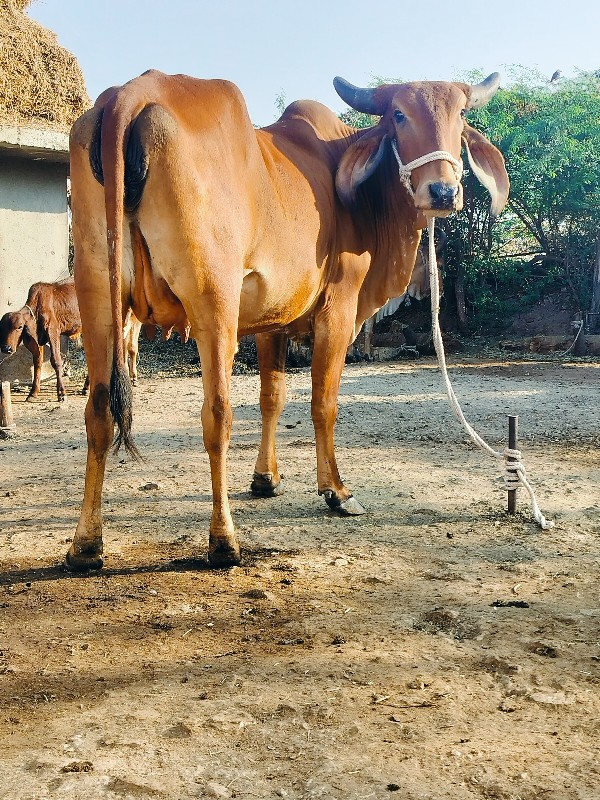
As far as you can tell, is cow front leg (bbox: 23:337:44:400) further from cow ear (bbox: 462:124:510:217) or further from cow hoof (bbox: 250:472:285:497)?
cow ear (bbox: 462:124:510:217)

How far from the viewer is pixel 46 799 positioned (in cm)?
240

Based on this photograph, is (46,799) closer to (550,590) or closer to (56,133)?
→ (550,590)

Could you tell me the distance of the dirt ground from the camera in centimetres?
259

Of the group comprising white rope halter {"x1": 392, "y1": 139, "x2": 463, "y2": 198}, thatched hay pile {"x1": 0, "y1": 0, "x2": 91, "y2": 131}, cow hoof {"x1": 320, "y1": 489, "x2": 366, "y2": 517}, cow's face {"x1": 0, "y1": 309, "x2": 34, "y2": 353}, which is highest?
thatched hay pile {"x1": 0, "y1": 0, "x2": 91, "y2": 131}

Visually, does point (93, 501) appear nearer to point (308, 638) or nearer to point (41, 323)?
point (308, 638)

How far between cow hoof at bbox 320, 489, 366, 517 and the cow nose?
188cm

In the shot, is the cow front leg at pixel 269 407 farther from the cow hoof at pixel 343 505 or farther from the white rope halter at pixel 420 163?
the white rope halter at pixel 420 163

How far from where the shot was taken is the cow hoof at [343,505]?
18.1ft

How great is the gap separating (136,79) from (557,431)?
5.46 m

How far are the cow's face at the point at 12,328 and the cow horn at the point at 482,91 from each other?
24.2ft

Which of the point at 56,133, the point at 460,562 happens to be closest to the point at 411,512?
the point at 460,562

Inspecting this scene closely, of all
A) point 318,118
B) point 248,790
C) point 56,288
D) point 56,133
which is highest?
point 56,133

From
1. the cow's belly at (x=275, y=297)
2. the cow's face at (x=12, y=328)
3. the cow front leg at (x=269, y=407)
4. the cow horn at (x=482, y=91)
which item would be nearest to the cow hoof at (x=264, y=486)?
the cow front leg at (x=269, y=407)

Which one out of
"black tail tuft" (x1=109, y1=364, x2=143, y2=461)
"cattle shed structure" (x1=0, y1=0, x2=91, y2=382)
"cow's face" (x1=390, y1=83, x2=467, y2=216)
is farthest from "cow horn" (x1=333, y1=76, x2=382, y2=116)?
"cattle shed structure" (x1=0, y1=0, x2=91, y2=382)
